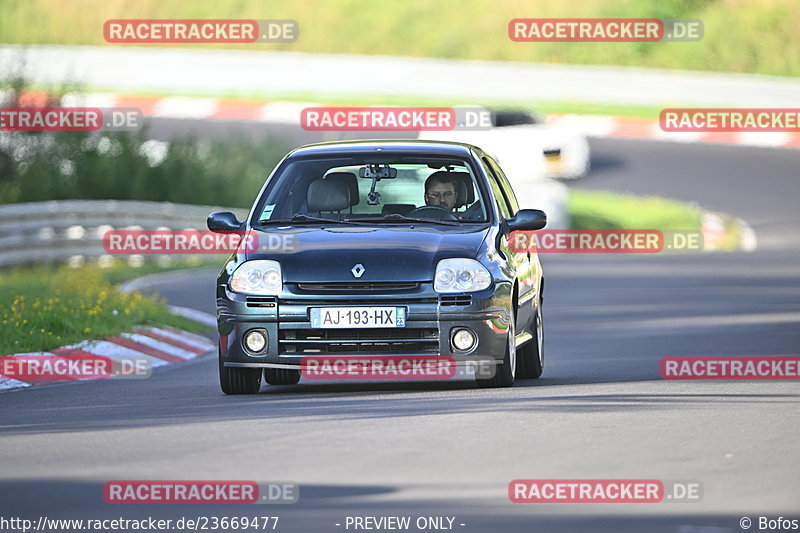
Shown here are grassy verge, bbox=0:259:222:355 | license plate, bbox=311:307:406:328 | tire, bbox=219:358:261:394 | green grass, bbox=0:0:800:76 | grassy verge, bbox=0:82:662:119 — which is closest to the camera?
license plate, bbox=311:307:406:328

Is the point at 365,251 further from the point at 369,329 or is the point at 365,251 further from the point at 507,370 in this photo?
the point at 507,370

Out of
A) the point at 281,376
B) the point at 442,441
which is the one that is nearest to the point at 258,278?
the point at 281,376

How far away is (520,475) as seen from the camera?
27.6ft

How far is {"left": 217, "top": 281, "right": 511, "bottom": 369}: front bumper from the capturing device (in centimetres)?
1155

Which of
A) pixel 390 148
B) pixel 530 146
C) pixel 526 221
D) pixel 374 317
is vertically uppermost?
pixel 530 146

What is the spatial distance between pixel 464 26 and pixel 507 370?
42397mm

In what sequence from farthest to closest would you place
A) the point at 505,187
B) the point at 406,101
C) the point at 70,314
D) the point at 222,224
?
the point at 406,101, the point at 70,314, the point at 505,187, the point at 222,224

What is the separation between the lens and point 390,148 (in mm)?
12922

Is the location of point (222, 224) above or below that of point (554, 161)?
below

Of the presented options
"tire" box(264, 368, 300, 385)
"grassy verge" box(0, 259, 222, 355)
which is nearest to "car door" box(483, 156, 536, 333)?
"tire" box(264, 368, 300, 385)

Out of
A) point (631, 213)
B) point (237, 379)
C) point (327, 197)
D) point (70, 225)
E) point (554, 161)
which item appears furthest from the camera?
point (554, 161)

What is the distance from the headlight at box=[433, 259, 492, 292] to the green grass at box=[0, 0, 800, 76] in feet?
130

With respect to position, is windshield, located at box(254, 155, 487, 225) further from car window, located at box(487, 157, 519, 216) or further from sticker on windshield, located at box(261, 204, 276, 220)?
car window, located at box(487, 157, 519, 216)

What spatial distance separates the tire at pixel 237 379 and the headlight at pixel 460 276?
1.35m
